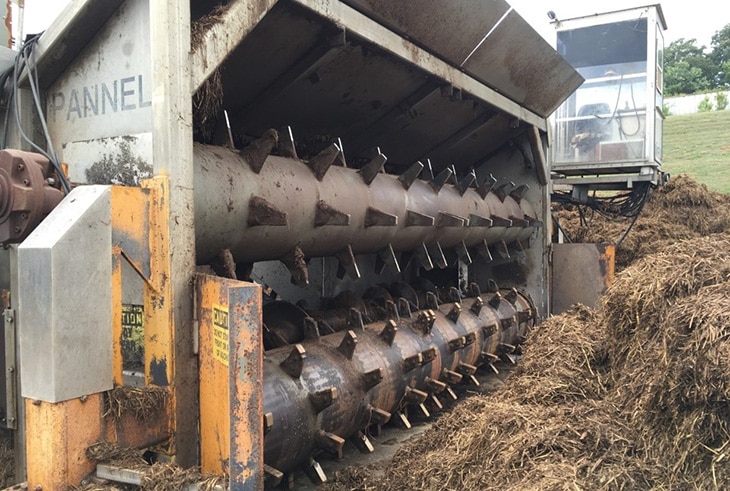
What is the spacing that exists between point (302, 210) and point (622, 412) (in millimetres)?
1895

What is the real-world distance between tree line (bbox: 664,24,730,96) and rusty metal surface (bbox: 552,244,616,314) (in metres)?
42.8

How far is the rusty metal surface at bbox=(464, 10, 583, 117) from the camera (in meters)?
4.86

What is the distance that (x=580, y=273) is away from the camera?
656 centimetres

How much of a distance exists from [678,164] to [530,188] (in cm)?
→ 1658

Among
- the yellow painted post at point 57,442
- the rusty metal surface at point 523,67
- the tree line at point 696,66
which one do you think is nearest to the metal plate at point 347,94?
the rusty metal surface at point 523,67

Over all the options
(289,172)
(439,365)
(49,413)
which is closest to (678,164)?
(439,365)

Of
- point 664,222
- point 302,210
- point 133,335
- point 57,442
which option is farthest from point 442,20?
point 664,222

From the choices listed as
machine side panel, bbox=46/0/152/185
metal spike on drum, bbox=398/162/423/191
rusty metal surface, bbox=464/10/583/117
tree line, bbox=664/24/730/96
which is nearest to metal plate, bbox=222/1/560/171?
rusty metal surface, bbox=464/10/583/117

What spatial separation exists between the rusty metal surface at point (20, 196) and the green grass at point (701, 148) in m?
15.6

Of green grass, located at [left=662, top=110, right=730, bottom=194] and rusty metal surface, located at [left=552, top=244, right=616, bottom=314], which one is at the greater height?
green grass, located at [left=662, top=110, right=730, bottom=194]

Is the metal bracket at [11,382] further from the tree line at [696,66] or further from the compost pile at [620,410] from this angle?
the tree line at [696,66]

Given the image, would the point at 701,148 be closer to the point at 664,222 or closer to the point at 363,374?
the point at 664,222

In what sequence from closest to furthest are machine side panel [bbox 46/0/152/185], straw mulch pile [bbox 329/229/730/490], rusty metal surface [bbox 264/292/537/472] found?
machine side panel [bbox 46/0/152/185], straw mulch pile [bbox 329/229/730/490], rusty metal surface [bbox 264/292/537/472]

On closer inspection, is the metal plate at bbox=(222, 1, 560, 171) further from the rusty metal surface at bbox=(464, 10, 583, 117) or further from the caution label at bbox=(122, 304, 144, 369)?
the caution label at bbox=(122, 304, 144, 369)
